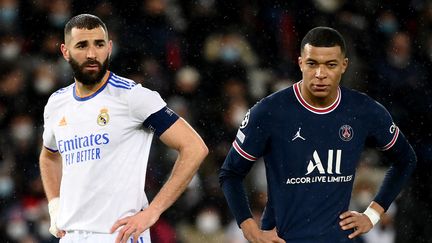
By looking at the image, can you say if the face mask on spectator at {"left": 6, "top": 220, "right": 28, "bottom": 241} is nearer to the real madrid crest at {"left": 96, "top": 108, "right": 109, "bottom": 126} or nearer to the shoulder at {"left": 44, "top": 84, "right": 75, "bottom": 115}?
the shoulder at {"left": 44, "top": 84, "right": 75, "bottom": 115}

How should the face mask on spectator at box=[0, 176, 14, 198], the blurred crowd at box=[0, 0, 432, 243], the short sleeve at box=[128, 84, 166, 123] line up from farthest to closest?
the face mask on spectator at box=[0, 176, 14, 198]
the blurred crowd at box=[0, 0, 432, 243]
the short sleeve at box=[128, 84, 166, 123]

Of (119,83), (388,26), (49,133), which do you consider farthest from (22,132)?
(119,83)

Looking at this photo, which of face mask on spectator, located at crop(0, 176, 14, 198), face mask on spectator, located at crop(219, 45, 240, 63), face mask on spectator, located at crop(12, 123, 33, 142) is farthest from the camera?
face mask on spectator, located at crop(219, 45, 240, 63)

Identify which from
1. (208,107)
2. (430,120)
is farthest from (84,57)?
(430,120)

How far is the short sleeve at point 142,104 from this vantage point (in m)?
4.39

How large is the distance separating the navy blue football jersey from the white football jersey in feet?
1.85

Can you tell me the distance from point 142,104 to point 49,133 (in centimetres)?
66

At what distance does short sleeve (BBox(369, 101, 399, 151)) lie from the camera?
15.4ft

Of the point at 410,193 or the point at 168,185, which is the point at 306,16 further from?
the point at 168,185

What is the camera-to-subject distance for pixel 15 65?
8.83 m

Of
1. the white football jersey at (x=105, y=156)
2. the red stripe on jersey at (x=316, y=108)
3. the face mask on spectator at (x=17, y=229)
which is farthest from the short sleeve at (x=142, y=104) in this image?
the face mask on spectator at (x=17, y=229)

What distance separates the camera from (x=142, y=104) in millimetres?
4391

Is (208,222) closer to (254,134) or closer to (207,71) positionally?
(207,71)

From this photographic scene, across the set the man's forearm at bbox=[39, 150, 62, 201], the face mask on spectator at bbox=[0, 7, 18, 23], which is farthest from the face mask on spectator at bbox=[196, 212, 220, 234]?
the man's forearm at bbox=[39, 150, 62, 201]
